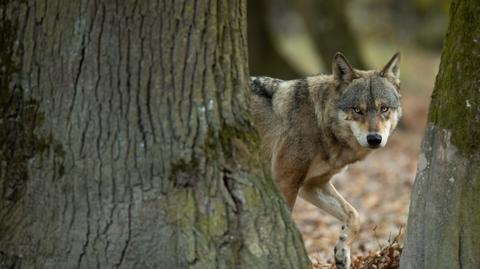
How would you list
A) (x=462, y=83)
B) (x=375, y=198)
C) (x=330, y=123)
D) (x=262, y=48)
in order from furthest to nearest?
(x=262, y=48) → (x=375, y=198) → (x=330, y=123) → (x=462, y=83)

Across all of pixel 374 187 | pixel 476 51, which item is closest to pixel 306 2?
pixel 374 187

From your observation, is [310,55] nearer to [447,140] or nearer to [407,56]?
[407,56]

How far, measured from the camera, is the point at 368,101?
6836 millimetres

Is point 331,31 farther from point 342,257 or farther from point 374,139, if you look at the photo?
point 342,257

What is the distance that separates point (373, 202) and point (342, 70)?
4772 mm

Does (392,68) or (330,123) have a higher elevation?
(392,68)

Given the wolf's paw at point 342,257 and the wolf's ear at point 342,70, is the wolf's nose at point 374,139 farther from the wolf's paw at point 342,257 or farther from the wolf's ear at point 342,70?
A: the wolf's paw at point 342,257

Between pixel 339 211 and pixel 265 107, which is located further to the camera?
pixel 265 107

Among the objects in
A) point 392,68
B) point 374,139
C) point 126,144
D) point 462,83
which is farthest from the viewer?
point 392,68

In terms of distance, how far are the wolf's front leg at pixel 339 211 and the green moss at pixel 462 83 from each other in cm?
184

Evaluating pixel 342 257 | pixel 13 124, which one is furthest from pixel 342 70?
pixel 13 124

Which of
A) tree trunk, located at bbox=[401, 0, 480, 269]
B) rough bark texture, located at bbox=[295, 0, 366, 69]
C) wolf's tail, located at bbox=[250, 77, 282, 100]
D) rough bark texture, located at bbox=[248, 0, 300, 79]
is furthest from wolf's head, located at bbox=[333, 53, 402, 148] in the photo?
rough bark texture, located at bbox=[248, 0, 300, 79]

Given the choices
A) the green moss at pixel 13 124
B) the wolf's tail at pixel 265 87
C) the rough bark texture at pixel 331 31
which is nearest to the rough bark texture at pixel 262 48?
the rough bark texture at pixel 331 31

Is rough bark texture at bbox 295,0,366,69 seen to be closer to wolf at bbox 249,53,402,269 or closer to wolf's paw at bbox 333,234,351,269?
wolf at bbox 249,53,402,269
